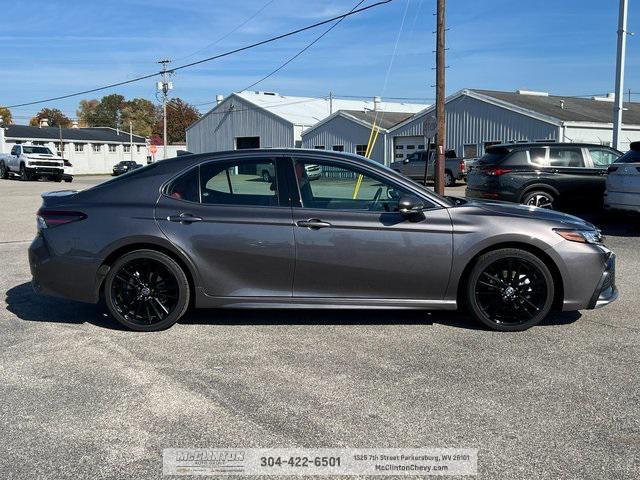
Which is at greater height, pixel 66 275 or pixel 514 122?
pixel 514 122

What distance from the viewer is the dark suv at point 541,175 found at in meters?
12.5

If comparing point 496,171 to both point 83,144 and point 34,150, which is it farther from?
point 83,144

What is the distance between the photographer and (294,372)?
4395 mm

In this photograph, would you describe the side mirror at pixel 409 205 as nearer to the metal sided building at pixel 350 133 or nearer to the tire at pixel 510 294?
the tire at pixel 510 294

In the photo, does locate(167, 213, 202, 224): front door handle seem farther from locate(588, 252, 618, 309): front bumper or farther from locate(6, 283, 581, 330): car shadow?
locate(588, 252, 618, 309): front bumper

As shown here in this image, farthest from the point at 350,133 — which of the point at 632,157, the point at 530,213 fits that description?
the point at 530,213

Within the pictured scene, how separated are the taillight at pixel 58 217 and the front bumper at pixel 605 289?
450cm

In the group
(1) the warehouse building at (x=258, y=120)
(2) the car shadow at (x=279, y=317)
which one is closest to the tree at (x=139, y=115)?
(1) the warehouse building at (x=258, y=120)

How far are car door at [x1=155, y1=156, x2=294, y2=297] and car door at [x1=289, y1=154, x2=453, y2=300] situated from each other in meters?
0.15

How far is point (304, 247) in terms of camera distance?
5145 millimetres

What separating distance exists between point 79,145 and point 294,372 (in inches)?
2728

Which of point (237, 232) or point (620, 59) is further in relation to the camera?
point (620, 59)

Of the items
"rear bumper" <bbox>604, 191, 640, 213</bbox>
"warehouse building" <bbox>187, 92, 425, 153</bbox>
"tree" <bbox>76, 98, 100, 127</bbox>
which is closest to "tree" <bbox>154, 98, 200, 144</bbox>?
"tree" <bbox>76, 98, 100, 127</bbox>

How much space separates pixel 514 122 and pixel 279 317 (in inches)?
1124
